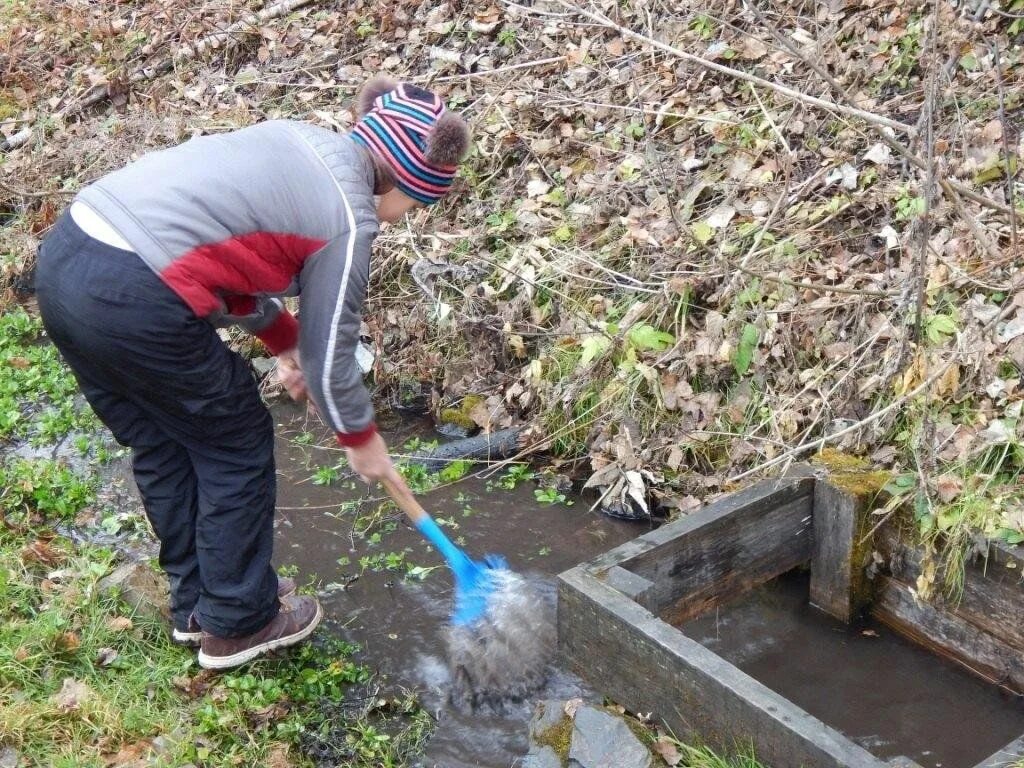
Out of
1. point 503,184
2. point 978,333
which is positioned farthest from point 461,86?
point 978,333

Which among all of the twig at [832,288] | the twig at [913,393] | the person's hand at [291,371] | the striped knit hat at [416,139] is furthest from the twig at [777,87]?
the person's hand at [291,371]

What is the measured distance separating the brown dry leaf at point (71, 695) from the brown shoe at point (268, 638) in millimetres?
382

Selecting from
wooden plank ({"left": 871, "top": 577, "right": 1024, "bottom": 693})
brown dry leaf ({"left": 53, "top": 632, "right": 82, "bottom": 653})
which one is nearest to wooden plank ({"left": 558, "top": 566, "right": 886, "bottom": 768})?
wooden plank ({"left": 871, "top": 577, "right": 1024, "bottom": 693})

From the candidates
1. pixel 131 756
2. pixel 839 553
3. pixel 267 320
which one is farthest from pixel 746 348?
pixel 131 756

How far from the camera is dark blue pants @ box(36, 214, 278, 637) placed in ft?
9.11

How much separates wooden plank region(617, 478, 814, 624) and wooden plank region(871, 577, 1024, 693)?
0.34 metres

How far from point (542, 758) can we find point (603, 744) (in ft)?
0.91

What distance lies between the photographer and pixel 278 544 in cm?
446

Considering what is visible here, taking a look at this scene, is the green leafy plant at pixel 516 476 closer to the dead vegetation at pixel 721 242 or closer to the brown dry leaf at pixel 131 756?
the dead vegetation at pixel 721 242

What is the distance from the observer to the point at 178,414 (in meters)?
3.04

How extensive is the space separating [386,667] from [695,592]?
1.17m

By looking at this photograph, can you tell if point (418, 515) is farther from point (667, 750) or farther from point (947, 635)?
point (947, 635)

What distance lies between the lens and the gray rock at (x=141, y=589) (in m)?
3.70

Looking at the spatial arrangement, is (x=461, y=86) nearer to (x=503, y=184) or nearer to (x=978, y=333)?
(x=503, y=184)
